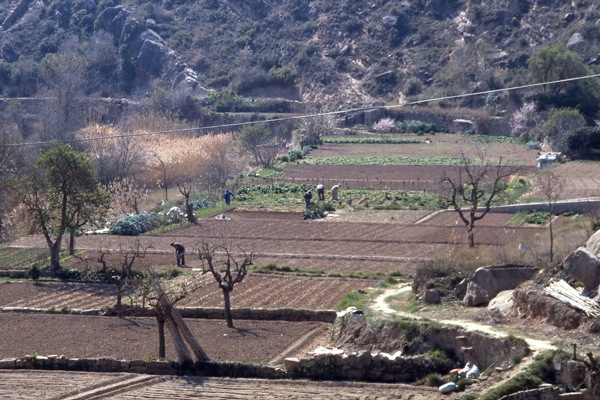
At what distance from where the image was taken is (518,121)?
81250 millimetres

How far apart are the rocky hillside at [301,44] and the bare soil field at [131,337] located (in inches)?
2530

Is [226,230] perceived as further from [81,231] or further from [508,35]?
[508,35]

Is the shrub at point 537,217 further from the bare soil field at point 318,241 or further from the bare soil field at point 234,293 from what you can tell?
the bare soil field at point 234,293

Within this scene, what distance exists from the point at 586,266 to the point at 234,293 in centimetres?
1236

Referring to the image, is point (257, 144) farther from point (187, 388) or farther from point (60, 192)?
point (187, 388)

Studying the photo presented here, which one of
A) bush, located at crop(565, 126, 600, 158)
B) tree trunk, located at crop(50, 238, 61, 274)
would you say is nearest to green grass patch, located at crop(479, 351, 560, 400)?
tree trunk, located at crop(50, 238, 61, 274)

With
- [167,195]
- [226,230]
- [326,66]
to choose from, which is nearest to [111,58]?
[326,66]

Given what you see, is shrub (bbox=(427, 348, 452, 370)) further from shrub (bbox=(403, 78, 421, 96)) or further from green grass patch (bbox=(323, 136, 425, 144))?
shrub (bbox=(403, 78, 421, 96))

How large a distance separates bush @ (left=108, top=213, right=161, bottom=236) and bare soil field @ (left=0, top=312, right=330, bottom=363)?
1614 centimetres

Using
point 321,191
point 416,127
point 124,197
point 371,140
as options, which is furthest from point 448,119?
point 124,197

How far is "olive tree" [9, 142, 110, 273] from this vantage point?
3931cm

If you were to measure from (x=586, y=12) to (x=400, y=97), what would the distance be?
659 inches

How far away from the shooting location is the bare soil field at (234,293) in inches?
1260

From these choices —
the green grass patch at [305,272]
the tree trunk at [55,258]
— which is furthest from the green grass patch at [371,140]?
the tree trunk at [55,258]
